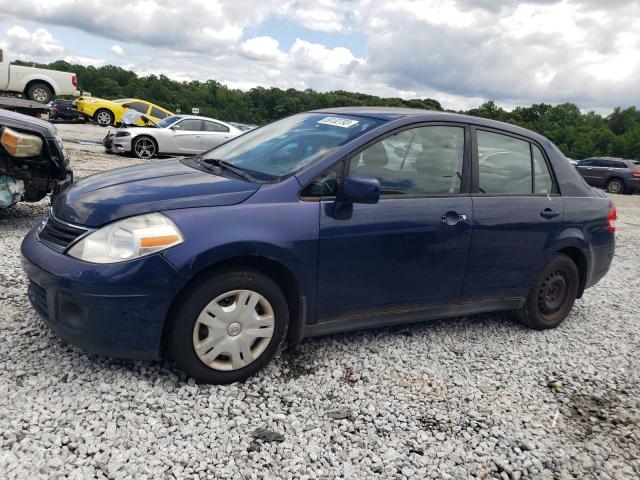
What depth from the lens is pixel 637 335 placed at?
4742 mm

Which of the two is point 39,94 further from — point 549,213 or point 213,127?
point 549,213

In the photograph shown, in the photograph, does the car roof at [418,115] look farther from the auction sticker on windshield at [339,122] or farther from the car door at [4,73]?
the car door at [4,73]

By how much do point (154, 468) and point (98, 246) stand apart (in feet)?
3.70

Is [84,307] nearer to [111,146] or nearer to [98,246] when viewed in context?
[98,246]

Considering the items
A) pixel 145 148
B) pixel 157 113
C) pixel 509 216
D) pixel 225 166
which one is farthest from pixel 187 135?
pixel 509 216

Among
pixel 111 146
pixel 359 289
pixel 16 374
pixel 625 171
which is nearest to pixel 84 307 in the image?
pixel 16 374

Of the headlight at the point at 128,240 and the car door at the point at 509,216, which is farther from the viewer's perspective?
the car door at the point at 509,216

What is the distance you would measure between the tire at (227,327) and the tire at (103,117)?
77.1 ft

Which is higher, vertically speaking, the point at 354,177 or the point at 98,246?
the point at 354,177

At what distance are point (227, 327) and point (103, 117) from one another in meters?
23.8

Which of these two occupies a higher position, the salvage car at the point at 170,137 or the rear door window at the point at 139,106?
the rear door window at the point at 139,106

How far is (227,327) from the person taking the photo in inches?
119

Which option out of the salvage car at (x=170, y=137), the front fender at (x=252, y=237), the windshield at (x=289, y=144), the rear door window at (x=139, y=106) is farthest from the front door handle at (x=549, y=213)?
the rear door window at (x=139, y=106)

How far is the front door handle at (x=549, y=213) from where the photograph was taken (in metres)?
4.19
